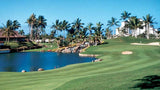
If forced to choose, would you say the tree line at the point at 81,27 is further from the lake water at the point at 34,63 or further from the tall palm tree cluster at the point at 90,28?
the lake water at the point at 34,63

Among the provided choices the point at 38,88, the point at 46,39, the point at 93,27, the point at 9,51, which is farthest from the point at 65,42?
the point at 38,88

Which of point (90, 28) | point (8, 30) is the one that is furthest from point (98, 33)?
point (8, 30)

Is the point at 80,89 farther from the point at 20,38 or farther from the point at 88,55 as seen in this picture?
the point at 20,38

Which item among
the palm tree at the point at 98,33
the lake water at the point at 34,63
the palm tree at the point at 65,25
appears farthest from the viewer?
the palm tree at the point at 65,25

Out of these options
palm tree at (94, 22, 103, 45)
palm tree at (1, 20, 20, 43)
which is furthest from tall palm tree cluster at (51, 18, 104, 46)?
palm tree at (1, 20, 20, 43)

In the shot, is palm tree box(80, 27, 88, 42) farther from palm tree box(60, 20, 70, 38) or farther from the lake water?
the lake water

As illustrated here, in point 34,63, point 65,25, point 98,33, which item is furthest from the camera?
point 65,25

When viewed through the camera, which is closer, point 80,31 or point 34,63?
point 34,63

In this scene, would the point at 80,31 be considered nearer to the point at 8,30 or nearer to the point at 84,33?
the point at 84,33

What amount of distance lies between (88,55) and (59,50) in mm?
23716

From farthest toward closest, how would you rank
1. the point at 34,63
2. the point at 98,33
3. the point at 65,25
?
the point at 65,25 → the point at 98,33 → the point at 34,63

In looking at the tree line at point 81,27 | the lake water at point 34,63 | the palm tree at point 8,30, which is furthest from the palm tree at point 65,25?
the lake water at point 34,63

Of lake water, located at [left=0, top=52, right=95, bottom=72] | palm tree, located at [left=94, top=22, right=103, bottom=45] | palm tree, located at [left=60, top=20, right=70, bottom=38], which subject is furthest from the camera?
palm tree, located at [left=60, top=20, right=70, bottom=38]

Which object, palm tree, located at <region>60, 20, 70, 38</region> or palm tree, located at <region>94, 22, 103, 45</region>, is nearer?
palm tree, located at <region>94, 22, 103, 45</region>
